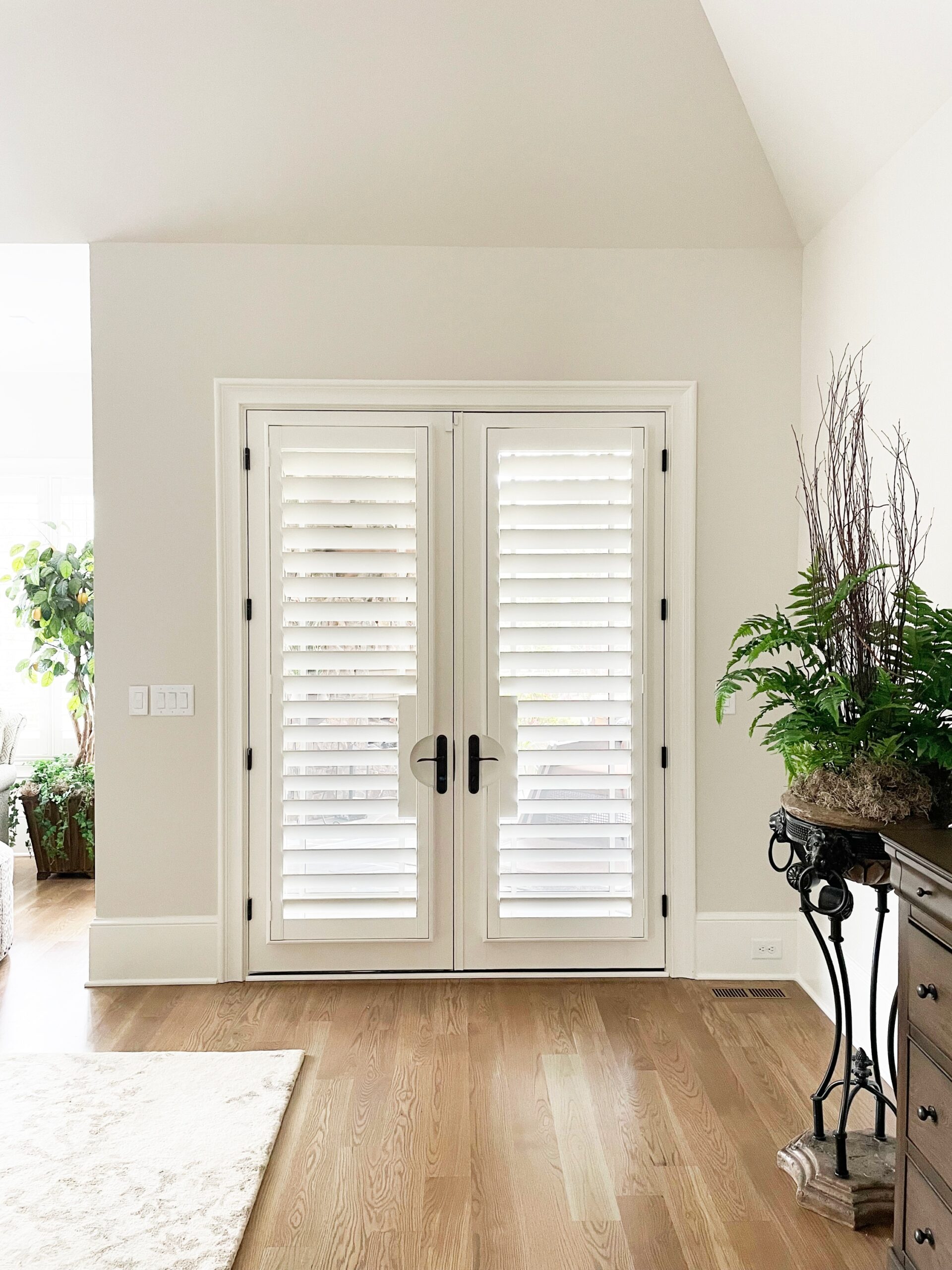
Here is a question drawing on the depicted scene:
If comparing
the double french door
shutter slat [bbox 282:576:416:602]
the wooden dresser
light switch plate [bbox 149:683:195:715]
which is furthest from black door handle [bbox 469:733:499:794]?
the wooden dresser

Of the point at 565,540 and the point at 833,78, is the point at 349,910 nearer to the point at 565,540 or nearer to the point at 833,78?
the point at 565,540

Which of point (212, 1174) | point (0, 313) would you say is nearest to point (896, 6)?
point (212, 1174)

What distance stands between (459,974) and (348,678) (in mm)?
1282

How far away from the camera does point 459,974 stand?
12.0 ft

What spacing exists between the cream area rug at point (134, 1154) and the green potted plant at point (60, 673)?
2.20 metres

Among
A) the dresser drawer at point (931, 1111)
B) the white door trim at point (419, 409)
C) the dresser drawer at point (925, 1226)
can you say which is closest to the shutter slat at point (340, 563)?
the white door trim at point (419, 409)

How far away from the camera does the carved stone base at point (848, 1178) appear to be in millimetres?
2182

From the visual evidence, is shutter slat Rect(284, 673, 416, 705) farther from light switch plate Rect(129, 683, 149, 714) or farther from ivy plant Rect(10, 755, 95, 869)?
ivy plant Rect(10, 755, 95, 869)

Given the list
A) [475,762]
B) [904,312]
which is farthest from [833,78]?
[475,762]

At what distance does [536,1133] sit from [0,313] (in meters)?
4.55

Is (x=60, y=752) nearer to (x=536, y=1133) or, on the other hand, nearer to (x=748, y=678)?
(x=536, y=1133)

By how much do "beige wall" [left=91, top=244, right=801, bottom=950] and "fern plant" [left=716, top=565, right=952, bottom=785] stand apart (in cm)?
134

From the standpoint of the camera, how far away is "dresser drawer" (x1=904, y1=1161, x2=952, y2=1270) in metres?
1.72

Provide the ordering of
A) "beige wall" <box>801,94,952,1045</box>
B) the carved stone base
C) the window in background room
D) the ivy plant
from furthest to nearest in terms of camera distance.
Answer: the window in background room → the ivy plant → "beige wall" <box>801,94,952,1045</box> → the carved stone base
